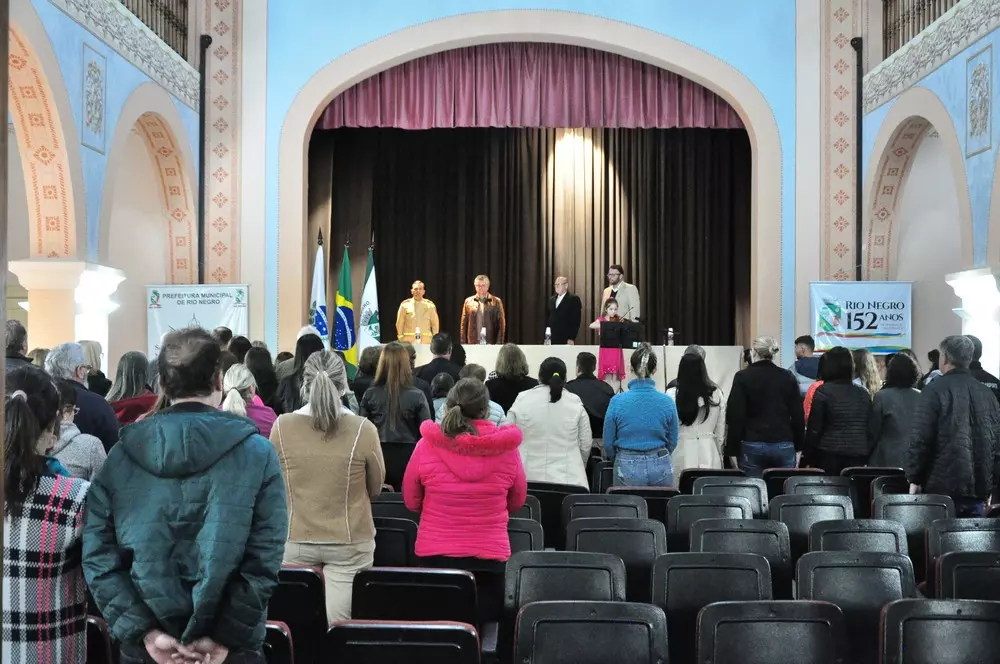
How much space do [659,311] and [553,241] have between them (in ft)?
5.88

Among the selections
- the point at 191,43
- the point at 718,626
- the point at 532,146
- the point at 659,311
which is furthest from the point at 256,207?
the point at 718,626

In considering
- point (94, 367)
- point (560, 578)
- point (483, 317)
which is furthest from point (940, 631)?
point (483, 317)

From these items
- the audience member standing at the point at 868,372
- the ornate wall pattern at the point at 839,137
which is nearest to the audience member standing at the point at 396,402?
the audience member standing at the point at 868,372

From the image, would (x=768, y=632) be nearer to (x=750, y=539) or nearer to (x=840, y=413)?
(x=750, y=539)

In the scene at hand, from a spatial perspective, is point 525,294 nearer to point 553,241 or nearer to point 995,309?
point 553,241

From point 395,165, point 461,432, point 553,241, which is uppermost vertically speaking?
point 395,165

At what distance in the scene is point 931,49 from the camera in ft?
35.8

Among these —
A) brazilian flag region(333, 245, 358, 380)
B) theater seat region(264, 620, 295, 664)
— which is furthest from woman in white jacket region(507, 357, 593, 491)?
brazilian flag region(333, 245, 358, 380)

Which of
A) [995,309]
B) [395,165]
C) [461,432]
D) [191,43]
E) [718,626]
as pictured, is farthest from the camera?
[395,165]

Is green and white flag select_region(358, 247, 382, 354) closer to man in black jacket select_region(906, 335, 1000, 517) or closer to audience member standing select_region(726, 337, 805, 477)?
audience member standing select_region(726, 337, 805, 477)

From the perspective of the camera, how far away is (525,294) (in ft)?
53.5

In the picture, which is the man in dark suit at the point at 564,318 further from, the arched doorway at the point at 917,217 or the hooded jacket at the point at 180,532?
the hooded jacket at the point at 180,532

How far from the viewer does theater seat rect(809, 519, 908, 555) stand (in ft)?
13.7

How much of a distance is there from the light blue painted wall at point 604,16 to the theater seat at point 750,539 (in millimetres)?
8923
